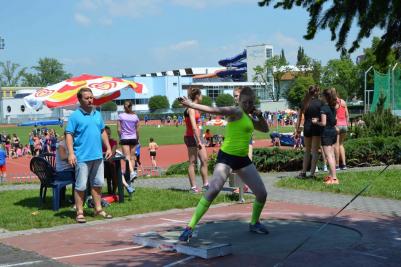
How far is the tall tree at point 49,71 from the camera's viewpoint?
170m

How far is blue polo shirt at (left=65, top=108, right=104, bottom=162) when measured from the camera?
27.0 feet

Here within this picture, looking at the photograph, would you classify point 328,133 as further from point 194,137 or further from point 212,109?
point 212,109

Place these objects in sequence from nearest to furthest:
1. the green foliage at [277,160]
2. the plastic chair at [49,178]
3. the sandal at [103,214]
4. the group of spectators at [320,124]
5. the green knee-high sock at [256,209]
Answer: the green knee-high sock at [256,209] → the sandal at [103,214] → the plastic chair at [49,178] → the group of spectators at [320,124] → the green foliage at [277,160]

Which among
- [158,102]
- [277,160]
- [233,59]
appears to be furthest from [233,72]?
[277,160]

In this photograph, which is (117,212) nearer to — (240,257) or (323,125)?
(240,257)

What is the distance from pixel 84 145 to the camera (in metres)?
8.23

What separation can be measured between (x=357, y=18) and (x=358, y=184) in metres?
5.93

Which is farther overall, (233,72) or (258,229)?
(233,72)

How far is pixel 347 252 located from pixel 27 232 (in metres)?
4.25

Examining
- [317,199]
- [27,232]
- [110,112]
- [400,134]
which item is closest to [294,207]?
[317,199]

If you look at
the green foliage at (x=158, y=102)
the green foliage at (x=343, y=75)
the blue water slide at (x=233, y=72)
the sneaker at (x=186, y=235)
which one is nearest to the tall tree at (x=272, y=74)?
the green foliage at (x=343, y=75)

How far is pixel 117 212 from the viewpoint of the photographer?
9039 mm

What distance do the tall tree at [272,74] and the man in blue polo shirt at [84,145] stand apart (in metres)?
101

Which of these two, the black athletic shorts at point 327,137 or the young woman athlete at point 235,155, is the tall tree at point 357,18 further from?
the black athletic shorts at point 327,137
